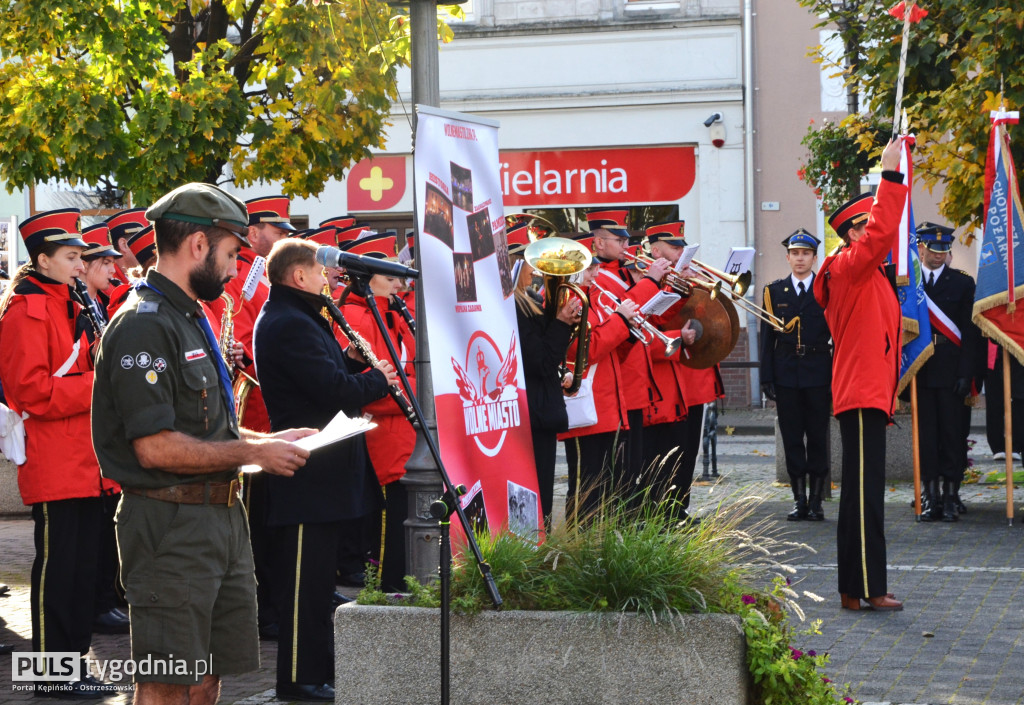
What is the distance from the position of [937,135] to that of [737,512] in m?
7.34

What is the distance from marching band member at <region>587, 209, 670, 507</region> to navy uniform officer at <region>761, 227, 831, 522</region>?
2.13m

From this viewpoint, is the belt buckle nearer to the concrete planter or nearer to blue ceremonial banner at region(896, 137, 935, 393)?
the concrete planter

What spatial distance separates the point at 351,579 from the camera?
894 cm

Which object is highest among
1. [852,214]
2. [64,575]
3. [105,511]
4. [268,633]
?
[852,214]

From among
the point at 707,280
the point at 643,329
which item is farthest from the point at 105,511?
the point at 707,280

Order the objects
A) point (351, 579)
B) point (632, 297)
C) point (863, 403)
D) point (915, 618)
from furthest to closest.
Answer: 1. point (632, 297)
2. point (351, 579)
3. point (863, 403)
4. point (915, 618)

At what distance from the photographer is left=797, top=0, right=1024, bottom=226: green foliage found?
11219 millimetres

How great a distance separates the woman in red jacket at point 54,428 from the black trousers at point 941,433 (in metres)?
7.00

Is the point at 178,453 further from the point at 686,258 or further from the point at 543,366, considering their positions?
the point at 686,258

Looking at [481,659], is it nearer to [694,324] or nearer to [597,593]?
[597,593]

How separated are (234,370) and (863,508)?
3515 mm

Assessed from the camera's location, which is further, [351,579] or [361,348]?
[351,579]

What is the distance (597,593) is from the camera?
5.10 metres

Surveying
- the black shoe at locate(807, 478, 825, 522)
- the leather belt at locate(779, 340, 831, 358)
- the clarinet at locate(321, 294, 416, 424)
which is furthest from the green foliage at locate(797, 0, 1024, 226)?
the clarinet at locate(321, 294, 416, 424)
